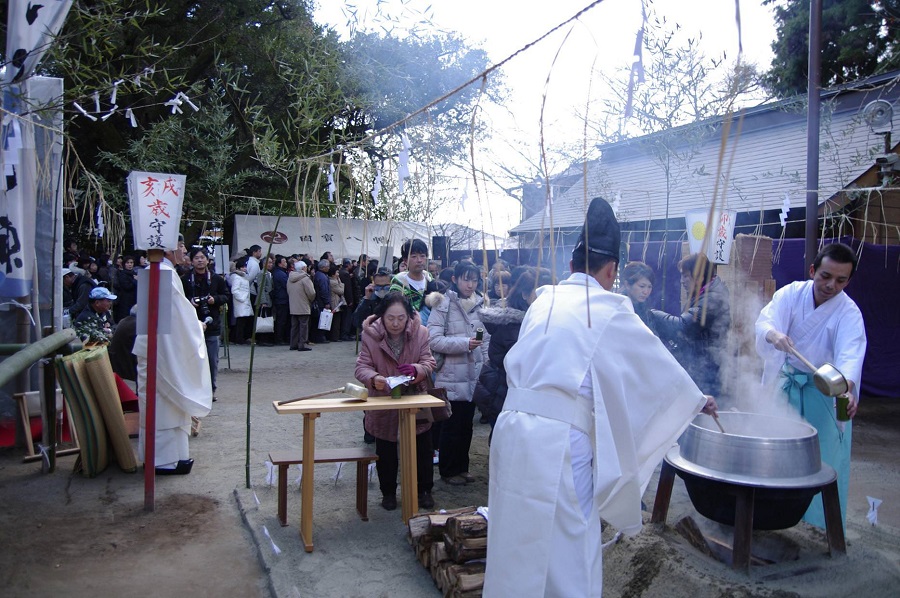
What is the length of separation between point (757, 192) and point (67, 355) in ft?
32.2

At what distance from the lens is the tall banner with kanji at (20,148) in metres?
5.04

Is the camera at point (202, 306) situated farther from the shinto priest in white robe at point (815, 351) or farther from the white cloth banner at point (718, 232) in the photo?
the shinto priest in white robe at point (815, 351)

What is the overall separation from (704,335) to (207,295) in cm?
641

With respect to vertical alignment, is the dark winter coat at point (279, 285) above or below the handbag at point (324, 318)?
above

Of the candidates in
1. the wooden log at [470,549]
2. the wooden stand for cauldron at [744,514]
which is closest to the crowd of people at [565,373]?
the wooden stand for cauldron at [744,514]

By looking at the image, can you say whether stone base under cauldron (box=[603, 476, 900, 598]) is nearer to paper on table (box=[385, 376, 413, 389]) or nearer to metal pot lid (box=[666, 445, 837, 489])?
metal pot lid (box=[666, 445, 837, 489])

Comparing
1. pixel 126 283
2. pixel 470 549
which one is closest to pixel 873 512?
pixel 470 549

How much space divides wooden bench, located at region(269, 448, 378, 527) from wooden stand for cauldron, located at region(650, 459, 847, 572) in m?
1.99

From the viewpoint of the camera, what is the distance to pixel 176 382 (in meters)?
5.62

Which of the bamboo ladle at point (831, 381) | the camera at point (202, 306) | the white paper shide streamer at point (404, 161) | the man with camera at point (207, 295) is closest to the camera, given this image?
the bamboo ladle at point (831, 381)

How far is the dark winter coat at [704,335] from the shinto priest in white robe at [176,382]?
4.00m

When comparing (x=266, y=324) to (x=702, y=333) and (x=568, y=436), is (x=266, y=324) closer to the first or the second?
(x=702, y=333)

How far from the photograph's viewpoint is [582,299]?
8.91ft

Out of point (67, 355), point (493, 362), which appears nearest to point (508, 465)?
point (493, 362)
